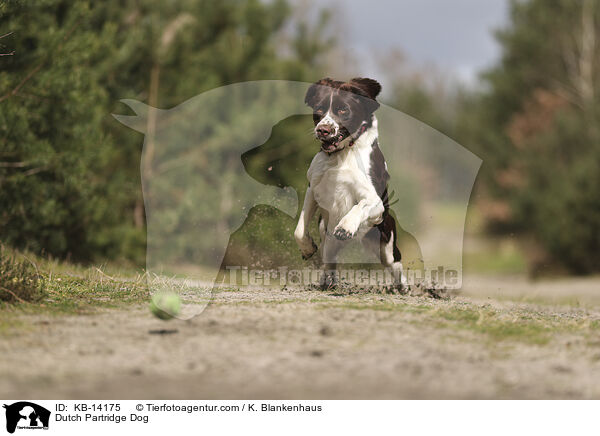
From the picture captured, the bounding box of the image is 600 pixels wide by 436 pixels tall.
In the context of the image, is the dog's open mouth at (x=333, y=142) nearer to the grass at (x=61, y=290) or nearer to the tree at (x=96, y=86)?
the grass at (x=61, y=290)

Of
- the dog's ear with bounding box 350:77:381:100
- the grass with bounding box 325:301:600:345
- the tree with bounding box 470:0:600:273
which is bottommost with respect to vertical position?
the grass with bounding box 325:301:600:345

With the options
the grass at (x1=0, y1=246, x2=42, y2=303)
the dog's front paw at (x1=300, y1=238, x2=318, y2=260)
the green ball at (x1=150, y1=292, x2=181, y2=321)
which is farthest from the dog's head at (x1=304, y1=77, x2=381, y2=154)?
the grass at (x1=0, y1=246, x2=42, y2=303)

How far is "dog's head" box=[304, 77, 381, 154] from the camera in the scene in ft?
18.4

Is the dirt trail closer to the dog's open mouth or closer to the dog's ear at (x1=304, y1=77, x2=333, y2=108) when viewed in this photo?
the dog's open mouth

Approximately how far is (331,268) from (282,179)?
4612mm

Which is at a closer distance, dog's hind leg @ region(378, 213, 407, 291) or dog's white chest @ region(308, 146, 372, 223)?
dog's white chest @ region(308, 146, 372, 223)

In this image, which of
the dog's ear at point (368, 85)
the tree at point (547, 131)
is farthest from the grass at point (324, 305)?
the tree at point (547, 131)

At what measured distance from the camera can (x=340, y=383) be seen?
3.45m

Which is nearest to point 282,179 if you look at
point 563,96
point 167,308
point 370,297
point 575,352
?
point 370,297

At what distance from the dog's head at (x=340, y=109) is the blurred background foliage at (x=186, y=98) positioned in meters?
3.62

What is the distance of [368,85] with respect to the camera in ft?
20.0

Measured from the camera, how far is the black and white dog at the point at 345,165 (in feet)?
18.7
